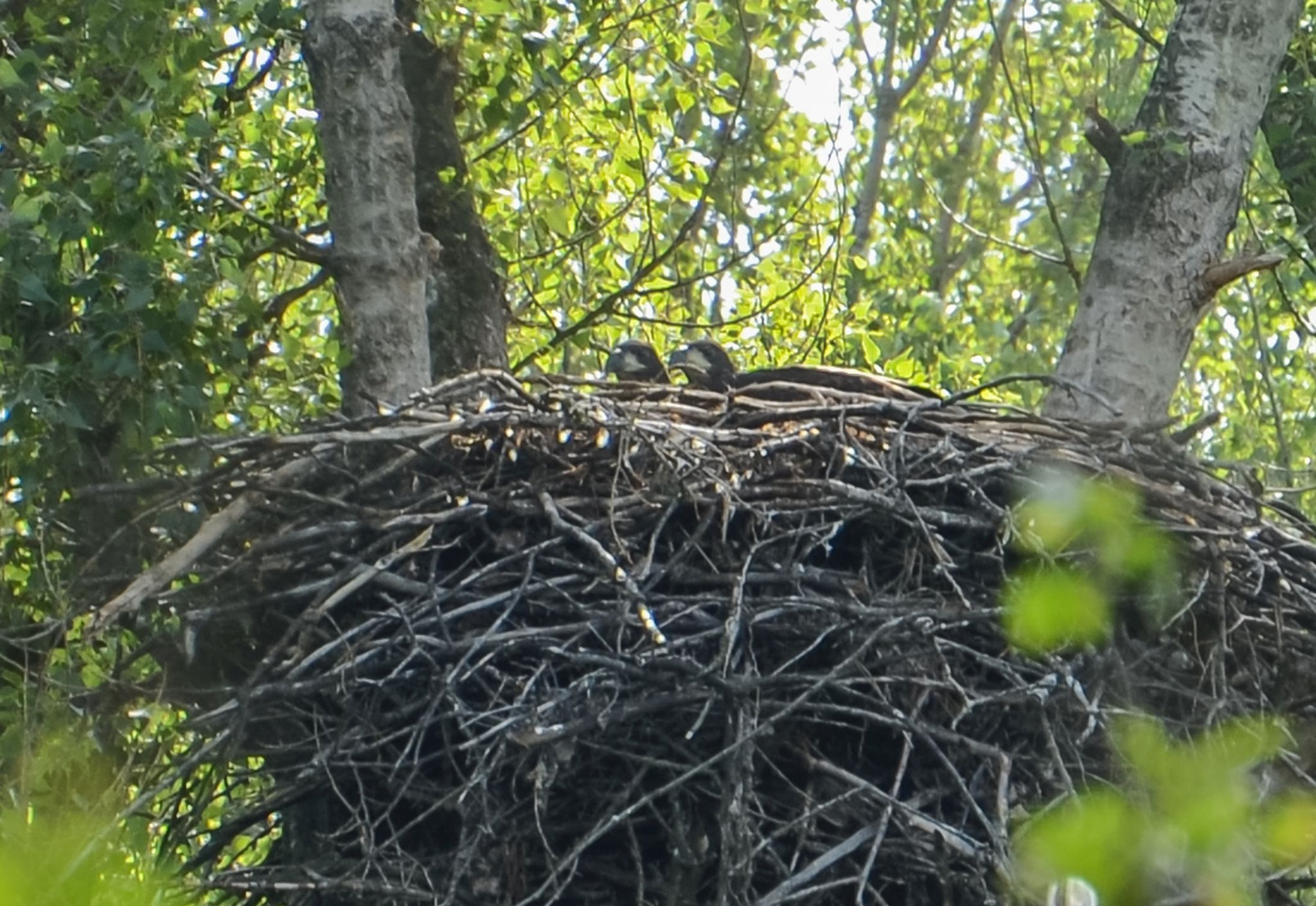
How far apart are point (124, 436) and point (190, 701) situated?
0.74 m

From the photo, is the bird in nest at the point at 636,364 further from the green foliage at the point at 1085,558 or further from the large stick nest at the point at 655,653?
the green foliage at the point at 1085,558

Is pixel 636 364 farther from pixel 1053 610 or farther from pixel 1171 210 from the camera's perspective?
pixel 1053 610

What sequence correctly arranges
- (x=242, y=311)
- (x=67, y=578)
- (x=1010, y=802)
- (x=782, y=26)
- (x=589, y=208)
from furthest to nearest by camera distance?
(x=782, y=26) → (x=589, y=208) → (x=242, y=311) → (x=67, y=578) → (x=1010, y=802)

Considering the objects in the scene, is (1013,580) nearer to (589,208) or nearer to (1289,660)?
(1289,660)

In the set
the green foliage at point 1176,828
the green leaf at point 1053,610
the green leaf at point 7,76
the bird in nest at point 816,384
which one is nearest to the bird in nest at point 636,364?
the bird in nest at point 816,384

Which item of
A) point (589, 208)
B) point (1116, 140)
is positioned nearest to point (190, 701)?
point (1116, 140)

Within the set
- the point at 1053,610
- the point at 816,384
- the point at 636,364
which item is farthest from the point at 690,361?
the point at 1053,610

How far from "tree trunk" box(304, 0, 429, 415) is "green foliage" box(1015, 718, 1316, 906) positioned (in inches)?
71.2

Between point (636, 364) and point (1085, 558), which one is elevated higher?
point (636, 364)

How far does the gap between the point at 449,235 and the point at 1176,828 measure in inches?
135

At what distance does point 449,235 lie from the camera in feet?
16.9

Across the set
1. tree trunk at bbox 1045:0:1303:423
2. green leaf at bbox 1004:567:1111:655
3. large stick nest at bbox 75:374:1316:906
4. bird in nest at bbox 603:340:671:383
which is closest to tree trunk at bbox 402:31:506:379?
bird in nest at bbox 603:340:671:383

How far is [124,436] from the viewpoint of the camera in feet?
13.2

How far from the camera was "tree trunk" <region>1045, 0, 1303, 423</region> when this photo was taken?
4371 mm
